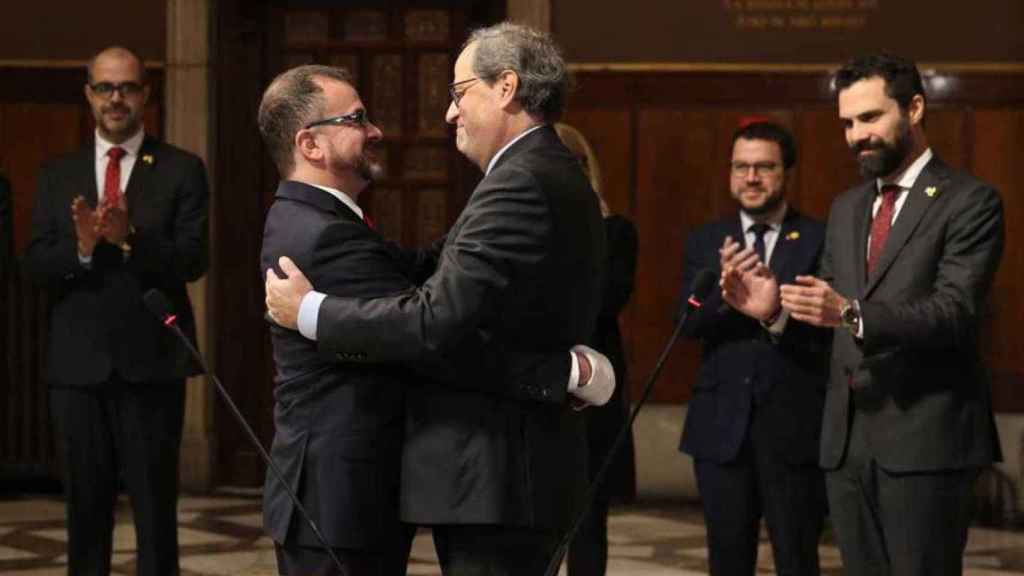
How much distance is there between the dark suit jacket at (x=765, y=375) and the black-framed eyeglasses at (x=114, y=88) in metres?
1.93

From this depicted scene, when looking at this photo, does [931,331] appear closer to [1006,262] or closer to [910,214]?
[910,214]

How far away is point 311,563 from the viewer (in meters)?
3.82

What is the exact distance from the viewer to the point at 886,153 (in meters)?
4.93

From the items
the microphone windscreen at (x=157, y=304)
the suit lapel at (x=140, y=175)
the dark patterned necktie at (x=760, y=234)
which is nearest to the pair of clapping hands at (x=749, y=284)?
the dark patterned necktie at (x=760, y=234)

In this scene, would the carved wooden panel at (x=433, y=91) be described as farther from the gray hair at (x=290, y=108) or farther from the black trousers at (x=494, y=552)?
the black trousers at (x=494, y=552)

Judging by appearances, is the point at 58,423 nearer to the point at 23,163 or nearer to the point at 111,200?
the point at 111,200

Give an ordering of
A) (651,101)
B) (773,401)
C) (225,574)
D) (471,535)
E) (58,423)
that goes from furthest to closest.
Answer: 1. (651,101)
2. (225,574)
3. (58,423)
4. (773,401)
5. (471,535)

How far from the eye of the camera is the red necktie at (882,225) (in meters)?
4.97

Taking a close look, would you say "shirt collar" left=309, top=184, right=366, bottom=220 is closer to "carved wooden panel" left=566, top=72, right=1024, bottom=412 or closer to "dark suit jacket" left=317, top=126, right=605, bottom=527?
"dark suit jacket" left=317, top=126, right=605, bottom=527

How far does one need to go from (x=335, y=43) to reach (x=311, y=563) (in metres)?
6.43

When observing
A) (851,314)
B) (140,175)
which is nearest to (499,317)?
(851,314)

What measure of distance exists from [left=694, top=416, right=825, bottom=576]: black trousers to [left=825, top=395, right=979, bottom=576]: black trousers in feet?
2.19

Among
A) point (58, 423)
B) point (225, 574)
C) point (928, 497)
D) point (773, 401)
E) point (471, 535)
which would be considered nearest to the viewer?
point (471, 535)

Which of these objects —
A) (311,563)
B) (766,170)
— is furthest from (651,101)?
(311,563)
